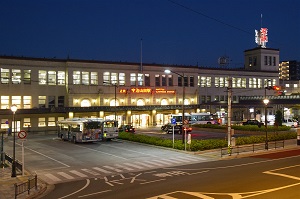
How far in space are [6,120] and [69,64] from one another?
15413mm

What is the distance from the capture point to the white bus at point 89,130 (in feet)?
150

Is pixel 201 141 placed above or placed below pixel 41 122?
below

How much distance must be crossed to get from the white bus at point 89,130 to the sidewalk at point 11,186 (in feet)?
59.5

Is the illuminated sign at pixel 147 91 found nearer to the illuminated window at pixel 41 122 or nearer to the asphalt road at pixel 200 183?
the illuminated window at pixel 41 122

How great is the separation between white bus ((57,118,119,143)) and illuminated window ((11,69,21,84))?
68.1 feet

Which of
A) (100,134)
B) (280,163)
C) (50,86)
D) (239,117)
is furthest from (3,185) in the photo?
(239,117)

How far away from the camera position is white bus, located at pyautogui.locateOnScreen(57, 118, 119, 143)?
1796 inches

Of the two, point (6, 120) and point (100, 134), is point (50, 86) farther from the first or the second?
point (100, 134)

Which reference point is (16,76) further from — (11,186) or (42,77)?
(11,186)

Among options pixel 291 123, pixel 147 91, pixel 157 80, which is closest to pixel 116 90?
pixel 147 91

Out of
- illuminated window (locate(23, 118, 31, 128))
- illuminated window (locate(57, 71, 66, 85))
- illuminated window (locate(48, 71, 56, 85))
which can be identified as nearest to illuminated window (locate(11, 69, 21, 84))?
illuminated window (locate(48, 71, 56, 85))

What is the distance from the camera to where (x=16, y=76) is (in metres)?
65.2

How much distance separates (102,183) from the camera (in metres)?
22.5

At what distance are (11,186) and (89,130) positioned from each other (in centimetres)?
2383
